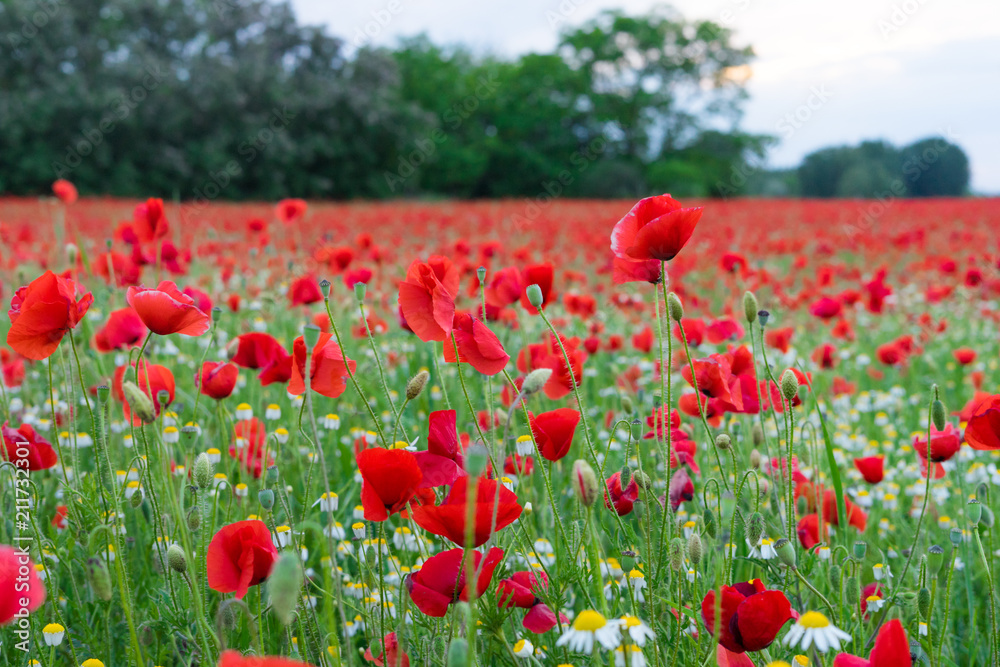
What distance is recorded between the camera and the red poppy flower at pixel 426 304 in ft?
3.43

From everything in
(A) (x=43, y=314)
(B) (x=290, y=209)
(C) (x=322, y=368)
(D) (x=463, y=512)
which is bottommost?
(D) (x=463, y=512)

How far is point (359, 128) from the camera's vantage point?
2656 centimetres

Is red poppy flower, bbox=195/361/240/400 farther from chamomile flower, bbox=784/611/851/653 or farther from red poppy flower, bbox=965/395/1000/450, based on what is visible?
red poppy flower, bbox=965/395/1000/450

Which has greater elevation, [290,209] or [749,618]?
[290,209]

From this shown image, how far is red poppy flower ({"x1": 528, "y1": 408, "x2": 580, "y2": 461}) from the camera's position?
3.71 feet

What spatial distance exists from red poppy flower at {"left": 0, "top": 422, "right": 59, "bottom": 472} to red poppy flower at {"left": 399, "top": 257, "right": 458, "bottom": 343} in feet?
2.62

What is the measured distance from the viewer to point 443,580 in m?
0.94

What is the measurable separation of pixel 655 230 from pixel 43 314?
0.90 m

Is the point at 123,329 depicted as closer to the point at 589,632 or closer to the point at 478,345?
the point at 478,345

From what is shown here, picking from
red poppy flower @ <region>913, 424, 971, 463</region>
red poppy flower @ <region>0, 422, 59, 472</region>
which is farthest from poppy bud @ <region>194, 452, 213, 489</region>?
red poppy flower @ <region>913, 424, 971, 463</region>

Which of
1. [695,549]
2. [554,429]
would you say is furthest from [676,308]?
[695,549]

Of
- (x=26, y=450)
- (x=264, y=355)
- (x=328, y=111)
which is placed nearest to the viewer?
(x=26, y=450)

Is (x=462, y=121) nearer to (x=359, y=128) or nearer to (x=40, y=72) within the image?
(x=359, y=128)

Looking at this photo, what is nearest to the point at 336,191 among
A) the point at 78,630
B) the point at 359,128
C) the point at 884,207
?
the point at 359,128
